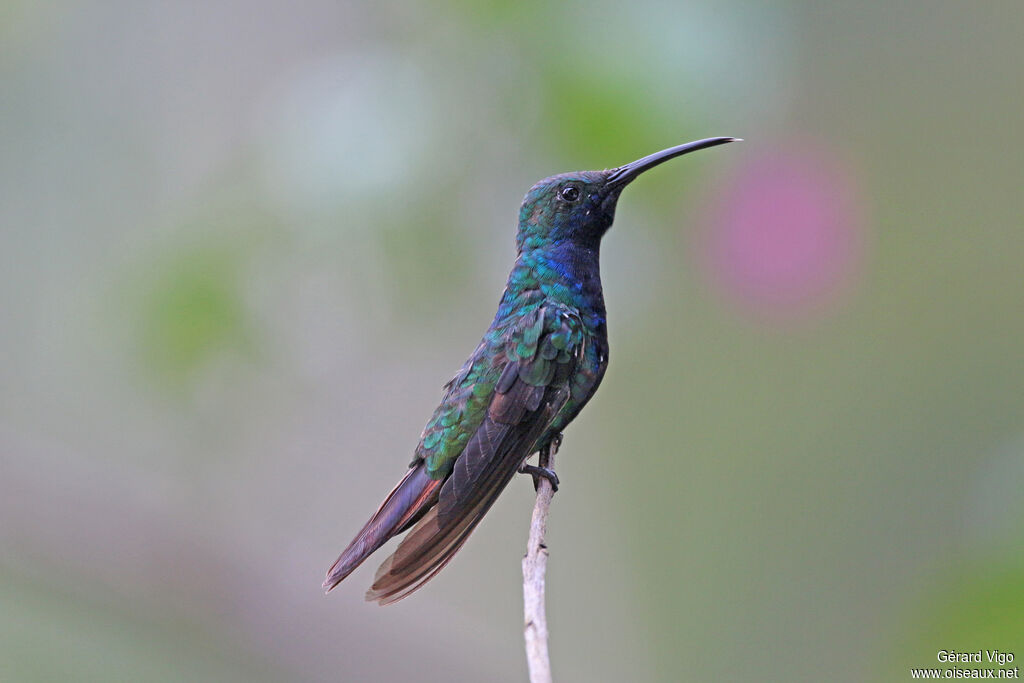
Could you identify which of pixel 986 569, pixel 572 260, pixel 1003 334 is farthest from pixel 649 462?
pixel 986 569

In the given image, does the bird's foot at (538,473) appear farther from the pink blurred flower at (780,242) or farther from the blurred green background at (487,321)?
the pink blurred flower at (780,242)

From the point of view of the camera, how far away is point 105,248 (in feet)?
9.90

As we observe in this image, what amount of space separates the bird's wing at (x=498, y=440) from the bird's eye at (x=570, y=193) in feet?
1.23

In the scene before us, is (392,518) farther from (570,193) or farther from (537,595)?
(570,193)

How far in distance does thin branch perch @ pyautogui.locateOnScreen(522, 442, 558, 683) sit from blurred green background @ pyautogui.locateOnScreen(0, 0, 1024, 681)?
488mm

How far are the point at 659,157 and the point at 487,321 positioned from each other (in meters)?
1.85

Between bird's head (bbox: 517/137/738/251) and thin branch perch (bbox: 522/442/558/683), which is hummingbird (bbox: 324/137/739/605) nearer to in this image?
bird's head (bbox: 517/137/738/251)

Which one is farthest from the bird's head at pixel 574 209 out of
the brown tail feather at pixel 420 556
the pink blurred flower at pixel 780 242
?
the brown tail feather at pixel 420 556

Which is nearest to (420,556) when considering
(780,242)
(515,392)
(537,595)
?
(515,392)

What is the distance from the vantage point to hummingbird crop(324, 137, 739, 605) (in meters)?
2.13

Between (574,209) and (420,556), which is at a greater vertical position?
(574,209)

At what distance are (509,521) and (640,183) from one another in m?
2.65

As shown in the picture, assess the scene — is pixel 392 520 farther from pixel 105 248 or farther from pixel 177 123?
pixel 177 123

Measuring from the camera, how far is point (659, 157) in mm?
2199
